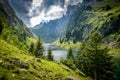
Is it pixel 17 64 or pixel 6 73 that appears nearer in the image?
pixel 6 73

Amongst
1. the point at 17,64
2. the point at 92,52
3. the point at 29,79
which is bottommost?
the point at 29,79

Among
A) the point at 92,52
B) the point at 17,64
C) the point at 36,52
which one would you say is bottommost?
the point at 17,64

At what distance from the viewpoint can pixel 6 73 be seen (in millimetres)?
47938

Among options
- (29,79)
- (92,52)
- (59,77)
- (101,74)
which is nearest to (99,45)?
(92,52)

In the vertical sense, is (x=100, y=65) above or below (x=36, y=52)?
below

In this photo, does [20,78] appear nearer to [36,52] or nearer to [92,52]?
[92,52]

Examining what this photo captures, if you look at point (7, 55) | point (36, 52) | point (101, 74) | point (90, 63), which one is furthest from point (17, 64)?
point (36, 52)

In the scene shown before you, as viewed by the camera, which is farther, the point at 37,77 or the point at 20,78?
the point at 37,77

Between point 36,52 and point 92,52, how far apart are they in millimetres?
51523

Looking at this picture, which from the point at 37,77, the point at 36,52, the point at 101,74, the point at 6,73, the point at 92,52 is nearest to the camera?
the point at 6,73

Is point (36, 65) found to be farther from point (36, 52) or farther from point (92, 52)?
point (36, 52)

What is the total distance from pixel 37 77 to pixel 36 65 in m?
8.13

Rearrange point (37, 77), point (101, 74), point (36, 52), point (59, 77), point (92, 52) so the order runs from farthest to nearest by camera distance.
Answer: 1. point (36, 52)
2. point (101, 74)
3. point (92, 52)
4. point (59, 77)
5. point (37, 77)

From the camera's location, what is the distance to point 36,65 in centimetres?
5978
